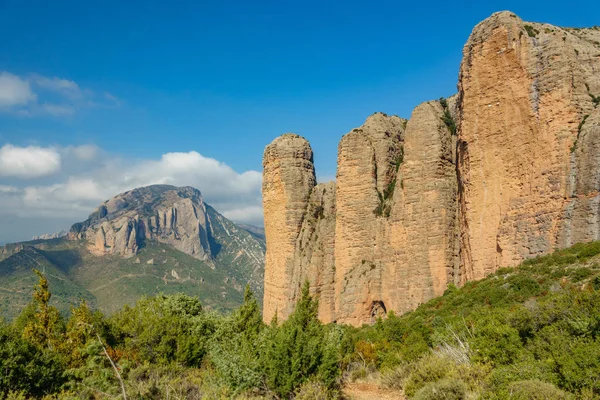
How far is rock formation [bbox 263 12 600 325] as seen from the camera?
2294cm

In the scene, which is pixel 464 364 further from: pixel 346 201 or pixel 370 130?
pixel 370 130

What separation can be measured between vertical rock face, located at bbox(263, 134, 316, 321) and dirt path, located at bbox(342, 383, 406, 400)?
17.0m

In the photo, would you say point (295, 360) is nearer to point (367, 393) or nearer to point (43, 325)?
point (367, 393)

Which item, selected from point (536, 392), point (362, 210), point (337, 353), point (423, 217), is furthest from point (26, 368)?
point (362, 210)

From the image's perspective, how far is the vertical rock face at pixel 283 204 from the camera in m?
37.0

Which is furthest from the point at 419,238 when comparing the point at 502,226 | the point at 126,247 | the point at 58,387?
the point at 126,247

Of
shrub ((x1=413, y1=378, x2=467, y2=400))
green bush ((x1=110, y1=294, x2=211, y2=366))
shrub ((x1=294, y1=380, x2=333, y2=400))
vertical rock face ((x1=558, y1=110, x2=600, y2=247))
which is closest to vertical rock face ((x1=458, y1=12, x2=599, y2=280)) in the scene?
vertical rock face ((x1=558, y1=110, x2=600, y2=247))

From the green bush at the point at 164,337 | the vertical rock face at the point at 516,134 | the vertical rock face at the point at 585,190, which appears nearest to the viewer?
the green bush at the point at 164,337

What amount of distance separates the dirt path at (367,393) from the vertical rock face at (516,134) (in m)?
11.3

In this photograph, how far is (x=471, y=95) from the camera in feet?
89.4

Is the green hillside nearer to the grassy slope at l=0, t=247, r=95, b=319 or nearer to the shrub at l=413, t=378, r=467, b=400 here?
the grassy slope at l=0, t=247, r=95, b=319

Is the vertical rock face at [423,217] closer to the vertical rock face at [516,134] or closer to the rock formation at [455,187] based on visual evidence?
the rock formation at [455,187]

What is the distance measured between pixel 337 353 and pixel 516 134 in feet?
57.9

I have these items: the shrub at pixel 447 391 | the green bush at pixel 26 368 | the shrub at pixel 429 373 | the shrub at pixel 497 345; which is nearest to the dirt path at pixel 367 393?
the shrub at pixel 429 373
